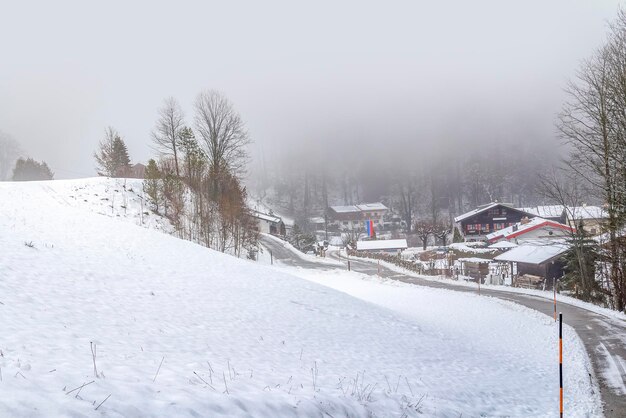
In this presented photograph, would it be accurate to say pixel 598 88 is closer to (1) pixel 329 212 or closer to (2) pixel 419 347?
(2) pixel 419 347

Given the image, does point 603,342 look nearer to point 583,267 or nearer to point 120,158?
point 583,267

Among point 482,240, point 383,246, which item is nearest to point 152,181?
point 383,246

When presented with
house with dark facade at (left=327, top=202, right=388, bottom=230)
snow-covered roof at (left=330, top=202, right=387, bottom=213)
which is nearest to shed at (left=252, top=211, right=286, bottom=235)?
house with dark facade at (left=327, top=202, right=388, bottom=230)

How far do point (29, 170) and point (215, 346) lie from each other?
77.9 meters

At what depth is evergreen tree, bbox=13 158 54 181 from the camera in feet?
217

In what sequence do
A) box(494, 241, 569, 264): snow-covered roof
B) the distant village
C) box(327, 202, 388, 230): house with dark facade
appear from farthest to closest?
box(327, 202, 388, 230): house with dark facade, the distant village, box(494, 241, 569, 264): snow-covered roof

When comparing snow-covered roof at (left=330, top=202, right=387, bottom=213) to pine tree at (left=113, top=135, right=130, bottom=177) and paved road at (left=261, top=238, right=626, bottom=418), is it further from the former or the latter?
paved road at (left=261, top=238, right=626, bottom=418)

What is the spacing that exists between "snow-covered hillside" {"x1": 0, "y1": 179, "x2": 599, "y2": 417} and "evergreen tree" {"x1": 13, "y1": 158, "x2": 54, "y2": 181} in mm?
62538

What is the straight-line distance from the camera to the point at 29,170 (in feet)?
222

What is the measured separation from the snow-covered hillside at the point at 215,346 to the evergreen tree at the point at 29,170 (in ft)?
205

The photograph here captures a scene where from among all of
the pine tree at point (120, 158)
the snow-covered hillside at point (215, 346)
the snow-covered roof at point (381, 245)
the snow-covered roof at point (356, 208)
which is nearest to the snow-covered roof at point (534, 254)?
the snow-covered hillside at point (215, 346)

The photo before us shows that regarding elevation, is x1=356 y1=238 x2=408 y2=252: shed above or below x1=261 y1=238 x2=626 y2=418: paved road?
above

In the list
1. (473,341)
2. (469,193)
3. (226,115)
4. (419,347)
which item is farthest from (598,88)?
(469,193)

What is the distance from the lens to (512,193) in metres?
163
